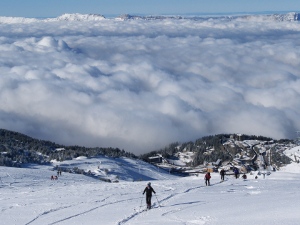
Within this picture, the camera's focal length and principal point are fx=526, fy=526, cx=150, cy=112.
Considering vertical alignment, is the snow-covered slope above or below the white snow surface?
above

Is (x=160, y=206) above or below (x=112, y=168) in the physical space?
below

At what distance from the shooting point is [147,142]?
173 m

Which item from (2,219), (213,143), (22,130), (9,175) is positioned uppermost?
(22,130)

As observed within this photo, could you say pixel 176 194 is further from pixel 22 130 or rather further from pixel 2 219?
pixel 22 130

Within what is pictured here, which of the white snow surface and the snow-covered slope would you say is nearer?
the white snow surface

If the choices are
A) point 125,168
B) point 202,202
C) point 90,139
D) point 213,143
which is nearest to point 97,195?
point 202,202

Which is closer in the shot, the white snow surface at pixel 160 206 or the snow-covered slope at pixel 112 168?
the white snow surface at pixel 160 206

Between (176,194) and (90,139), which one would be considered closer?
(176,194)

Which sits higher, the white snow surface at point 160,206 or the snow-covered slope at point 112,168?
the snow-covered slope at point 112,168

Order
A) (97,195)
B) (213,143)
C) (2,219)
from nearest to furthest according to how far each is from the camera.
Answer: (2,219) → (97,195) → (213,143)

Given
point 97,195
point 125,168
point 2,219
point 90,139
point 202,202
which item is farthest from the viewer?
point 90,139

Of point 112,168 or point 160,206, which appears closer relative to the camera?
point 160,206

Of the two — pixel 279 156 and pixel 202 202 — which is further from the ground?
pixel 279 156

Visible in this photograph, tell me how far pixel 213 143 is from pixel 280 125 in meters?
79.6
